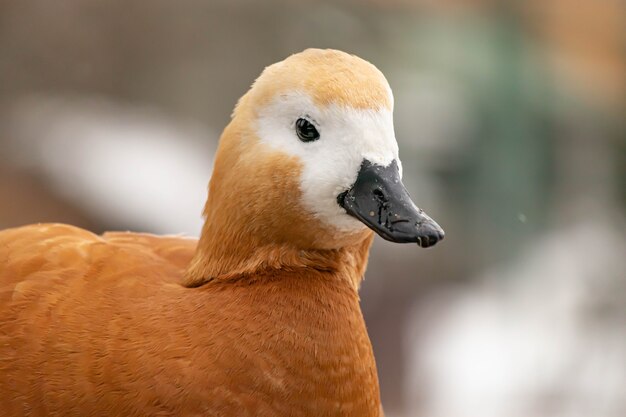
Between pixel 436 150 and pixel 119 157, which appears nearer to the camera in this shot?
pixel 119 157

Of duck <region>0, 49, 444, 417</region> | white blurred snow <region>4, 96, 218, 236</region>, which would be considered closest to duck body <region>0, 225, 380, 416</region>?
duck <region>0, 49, 444, 417</region>

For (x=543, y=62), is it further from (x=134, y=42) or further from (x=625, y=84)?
(x=134, y=42)

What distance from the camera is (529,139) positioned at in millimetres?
4910

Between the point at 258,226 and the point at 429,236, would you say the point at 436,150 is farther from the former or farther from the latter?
the point at 429,236

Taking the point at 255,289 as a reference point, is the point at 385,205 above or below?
above

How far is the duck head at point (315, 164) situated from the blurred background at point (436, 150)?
2.29 metres

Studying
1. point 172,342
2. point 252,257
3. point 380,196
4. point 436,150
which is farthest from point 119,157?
point 380,196

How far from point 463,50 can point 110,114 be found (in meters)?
1.93

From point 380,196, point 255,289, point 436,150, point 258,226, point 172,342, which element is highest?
point 436,150

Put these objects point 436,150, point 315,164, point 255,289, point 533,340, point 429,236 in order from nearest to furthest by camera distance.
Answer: point 429,236 → point 315,164 → point 255,289 → point 533,340 → point 436,150

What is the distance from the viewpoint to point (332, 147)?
62.2 inches

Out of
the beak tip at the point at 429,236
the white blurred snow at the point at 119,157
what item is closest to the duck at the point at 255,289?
the beak tip at the point at 429,236

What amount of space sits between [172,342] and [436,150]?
3353 mm

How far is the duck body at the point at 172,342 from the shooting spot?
1.57 meters
